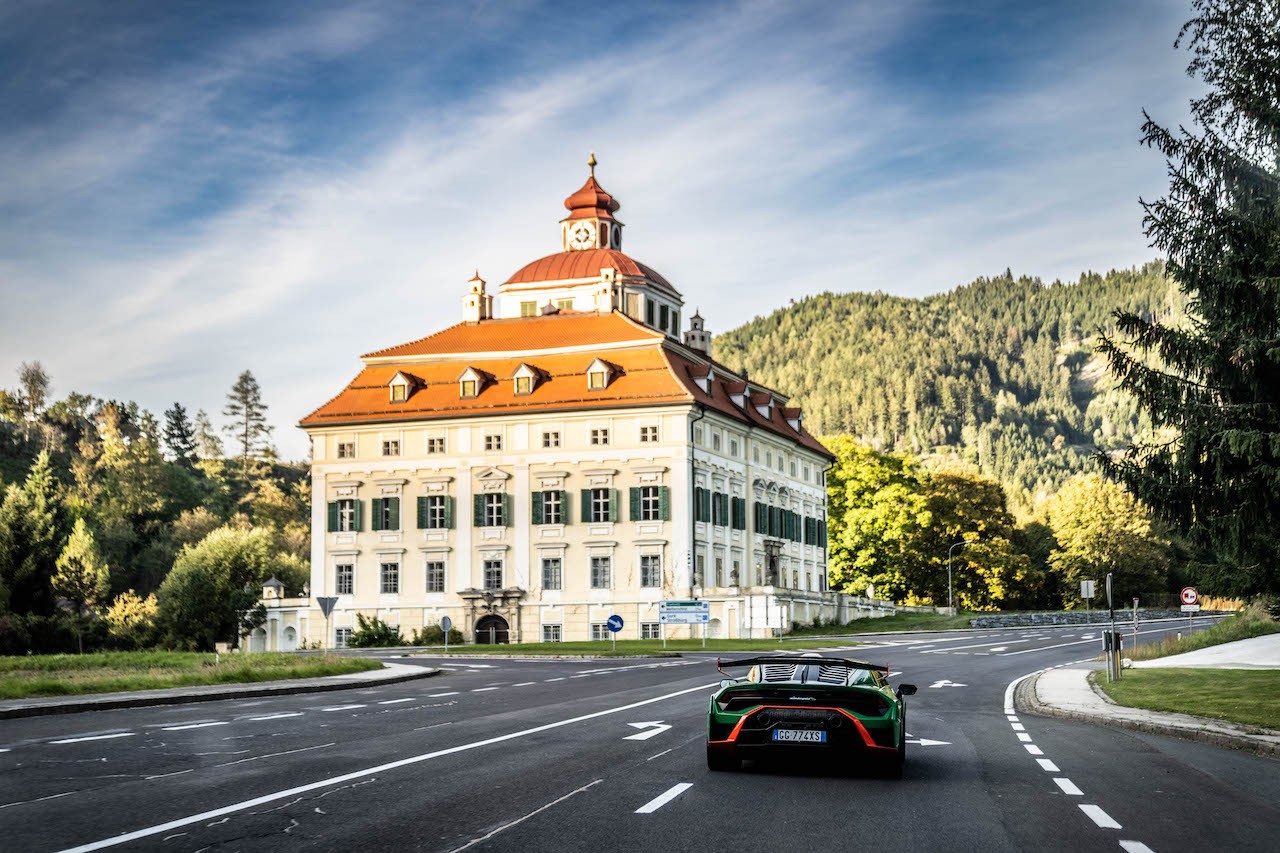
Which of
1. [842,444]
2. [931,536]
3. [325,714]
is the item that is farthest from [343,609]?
[325,714]

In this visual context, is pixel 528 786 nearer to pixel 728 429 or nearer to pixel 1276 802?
pixel 1276 802

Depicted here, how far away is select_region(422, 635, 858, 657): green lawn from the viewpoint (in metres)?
53.1

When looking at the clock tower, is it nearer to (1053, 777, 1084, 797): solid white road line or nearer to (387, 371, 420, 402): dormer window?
(387, 371, 420, 402): dormer window

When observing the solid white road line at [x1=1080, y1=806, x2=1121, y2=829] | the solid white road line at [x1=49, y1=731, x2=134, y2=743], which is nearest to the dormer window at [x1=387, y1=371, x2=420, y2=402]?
the solid white road line at [x1=49, y1=731, x2=134, y2=743]

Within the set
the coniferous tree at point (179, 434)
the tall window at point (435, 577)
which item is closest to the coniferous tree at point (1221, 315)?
the tall window at point (435, 577)

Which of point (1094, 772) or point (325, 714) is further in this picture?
point (325, 714)

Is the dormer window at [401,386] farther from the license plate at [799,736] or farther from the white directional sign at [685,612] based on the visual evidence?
the license plate at [799,736]

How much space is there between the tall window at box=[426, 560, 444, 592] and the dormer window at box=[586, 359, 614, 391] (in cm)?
1210

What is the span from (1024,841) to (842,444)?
288 ft

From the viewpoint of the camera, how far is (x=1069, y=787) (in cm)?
1293

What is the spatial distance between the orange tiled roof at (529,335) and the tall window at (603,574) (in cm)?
1161

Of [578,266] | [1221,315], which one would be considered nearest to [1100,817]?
[1221,315]

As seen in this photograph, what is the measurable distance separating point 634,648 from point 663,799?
45.3 m

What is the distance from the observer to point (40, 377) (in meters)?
135
